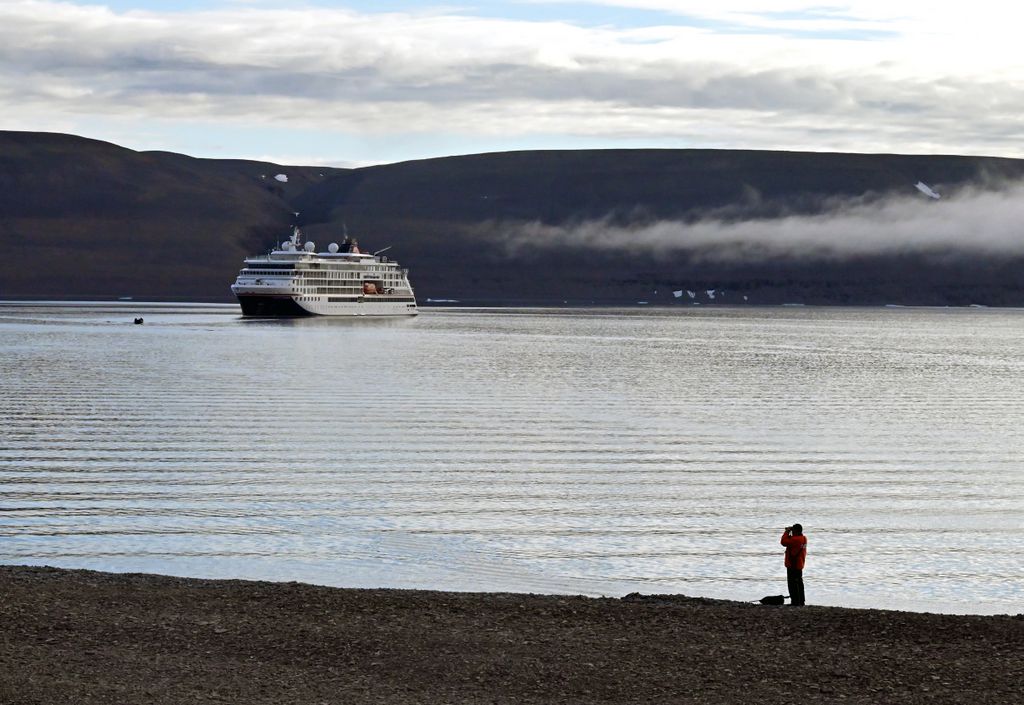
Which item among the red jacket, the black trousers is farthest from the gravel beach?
the red jacket

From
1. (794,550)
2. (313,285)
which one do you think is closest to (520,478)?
(794,550)

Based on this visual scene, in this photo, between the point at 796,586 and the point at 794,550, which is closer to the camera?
the point at 796,586

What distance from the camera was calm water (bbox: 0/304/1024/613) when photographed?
18.7 metres

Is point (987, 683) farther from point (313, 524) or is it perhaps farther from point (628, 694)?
point (313, 524)

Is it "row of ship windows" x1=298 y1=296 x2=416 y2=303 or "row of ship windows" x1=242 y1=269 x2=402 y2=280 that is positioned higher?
"row of ship windows" x1=242 y1=269 x2=402 y2=280

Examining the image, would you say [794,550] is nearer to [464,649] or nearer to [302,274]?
[464,649]

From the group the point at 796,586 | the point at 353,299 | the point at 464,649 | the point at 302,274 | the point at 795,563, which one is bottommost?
the point at 796,586

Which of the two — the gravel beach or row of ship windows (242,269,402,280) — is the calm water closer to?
the gravel beach

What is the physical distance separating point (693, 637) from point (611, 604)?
1.50 meters

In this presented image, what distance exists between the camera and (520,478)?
89.4 feet

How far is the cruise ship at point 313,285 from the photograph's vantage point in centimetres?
12938

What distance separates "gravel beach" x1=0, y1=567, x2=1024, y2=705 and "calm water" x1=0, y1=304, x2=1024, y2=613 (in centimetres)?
261

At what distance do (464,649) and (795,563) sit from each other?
4458 mm

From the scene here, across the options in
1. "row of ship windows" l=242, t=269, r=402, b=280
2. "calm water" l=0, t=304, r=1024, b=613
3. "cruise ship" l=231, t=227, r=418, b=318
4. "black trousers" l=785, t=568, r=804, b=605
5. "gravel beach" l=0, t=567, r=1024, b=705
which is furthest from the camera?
"row of ship windows" l=242, t=269, r=402, b=280
